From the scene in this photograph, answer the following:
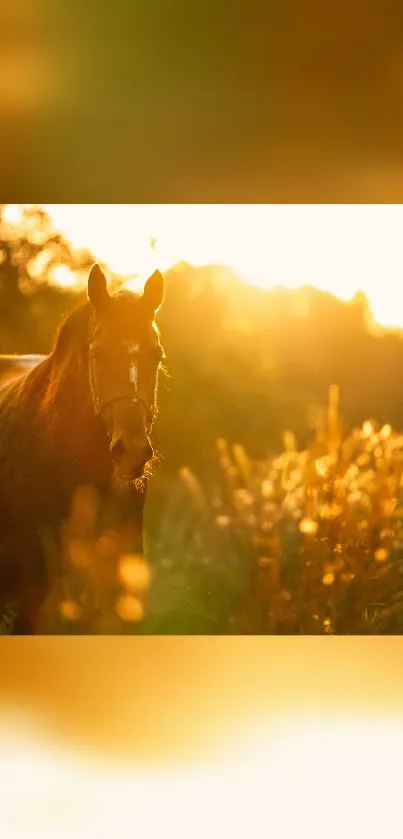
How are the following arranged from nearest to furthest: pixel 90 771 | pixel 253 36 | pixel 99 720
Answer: pixel 90 771 → pixel 99 720 → pixel 253 36

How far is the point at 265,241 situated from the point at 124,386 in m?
0.93

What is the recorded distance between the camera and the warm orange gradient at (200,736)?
2.47 meters

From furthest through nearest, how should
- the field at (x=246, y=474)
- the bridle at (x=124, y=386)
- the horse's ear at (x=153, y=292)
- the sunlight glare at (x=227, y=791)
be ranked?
the field at (x=246, y=474) → the horse's ear at (x=153, y=292) → the bridle at (x=124, y=386) → the sunlight glare at (x=227, y=791)

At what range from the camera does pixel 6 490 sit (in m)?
4.13

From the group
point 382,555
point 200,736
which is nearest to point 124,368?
point 382,555

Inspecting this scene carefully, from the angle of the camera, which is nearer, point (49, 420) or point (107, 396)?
point (107, 396)

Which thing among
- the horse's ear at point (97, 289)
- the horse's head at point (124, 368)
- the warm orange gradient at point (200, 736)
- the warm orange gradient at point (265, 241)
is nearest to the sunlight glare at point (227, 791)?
the warm orange gradient at point (200, 736)

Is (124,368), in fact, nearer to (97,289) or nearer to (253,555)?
(97,289)

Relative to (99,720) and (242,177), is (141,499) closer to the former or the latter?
(99,720)

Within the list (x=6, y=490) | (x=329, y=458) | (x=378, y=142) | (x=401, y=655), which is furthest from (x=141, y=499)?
(x=378, y=142)

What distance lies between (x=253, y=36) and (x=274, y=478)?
69.8 inches

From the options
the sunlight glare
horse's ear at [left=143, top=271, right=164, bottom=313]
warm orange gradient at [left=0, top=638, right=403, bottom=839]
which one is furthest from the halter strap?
the sunlight glare

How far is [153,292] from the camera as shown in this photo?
4.03 m

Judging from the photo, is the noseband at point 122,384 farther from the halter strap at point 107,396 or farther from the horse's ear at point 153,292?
the horse's ear at point 153,292
